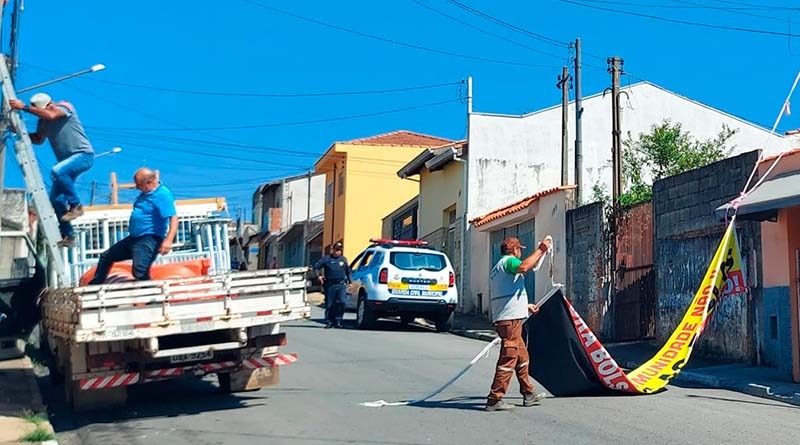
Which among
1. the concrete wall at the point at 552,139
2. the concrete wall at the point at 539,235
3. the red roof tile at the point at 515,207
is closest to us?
the concrete wall at the point at 539,235

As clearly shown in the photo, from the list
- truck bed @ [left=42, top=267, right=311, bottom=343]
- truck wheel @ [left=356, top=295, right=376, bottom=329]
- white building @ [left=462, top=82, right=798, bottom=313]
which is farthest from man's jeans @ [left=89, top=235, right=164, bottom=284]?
white building @ [left=462, top=82, right=798, bottom=313]

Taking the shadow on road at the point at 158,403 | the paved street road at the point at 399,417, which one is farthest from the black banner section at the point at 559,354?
the shadow on road at the point at 158,403

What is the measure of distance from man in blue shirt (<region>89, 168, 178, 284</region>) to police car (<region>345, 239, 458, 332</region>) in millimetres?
9977

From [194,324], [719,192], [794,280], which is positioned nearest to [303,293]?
[194,324]

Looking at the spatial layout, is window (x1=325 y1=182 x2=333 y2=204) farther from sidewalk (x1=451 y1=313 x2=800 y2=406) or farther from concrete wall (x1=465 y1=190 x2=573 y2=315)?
sidewalk (x1=451 y1=313 x2=800 y2=406)

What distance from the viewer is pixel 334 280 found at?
19266mm

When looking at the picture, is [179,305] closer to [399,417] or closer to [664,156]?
[399,417]

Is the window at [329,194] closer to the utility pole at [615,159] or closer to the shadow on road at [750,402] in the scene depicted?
the utility pole at [615,159]

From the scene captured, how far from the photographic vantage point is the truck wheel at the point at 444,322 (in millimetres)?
19719

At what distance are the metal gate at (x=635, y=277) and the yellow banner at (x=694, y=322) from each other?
203 inches

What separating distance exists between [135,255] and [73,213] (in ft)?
3.56

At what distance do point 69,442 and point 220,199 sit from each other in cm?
389

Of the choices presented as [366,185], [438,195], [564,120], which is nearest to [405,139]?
[366,185]

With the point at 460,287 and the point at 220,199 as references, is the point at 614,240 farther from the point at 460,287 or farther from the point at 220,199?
the point at 460,287
